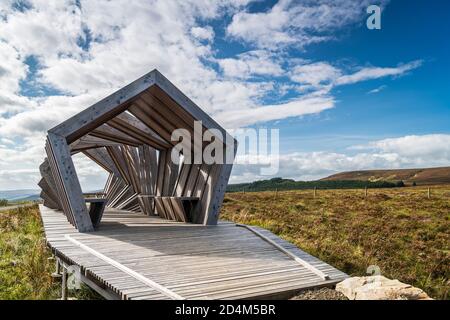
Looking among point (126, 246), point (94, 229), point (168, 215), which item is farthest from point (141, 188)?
point (126, 246)

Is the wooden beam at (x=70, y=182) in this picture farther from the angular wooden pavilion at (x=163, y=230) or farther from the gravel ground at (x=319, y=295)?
the gravel ground at (x=319, y=295)

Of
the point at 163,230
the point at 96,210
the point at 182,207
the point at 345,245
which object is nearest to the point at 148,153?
the point at 182,207

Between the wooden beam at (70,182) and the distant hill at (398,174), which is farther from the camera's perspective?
the distant hill at (398,174)

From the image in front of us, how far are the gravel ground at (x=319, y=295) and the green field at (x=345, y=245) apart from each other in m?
2.96

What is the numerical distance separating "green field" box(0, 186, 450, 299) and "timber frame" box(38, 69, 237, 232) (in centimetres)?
124

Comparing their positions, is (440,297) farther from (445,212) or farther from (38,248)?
(445,212)

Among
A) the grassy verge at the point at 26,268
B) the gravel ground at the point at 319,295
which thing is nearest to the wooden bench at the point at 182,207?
the grassy verge at the point at 26,268

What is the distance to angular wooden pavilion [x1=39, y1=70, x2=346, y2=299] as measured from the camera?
4.56 metres

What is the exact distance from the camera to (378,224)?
1323 cm

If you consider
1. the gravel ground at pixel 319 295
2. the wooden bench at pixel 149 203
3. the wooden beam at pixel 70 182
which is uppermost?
the wooden beam at pixel 70 182

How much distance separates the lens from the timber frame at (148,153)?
280 inches

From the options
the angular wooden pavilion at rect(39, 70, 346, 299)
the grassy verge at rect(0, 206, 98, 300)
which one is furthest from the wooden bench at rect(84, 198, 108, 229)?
the grassy verge at rect(0, 206, 98, 300)

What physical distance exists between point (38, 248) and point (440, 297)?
27.9ft

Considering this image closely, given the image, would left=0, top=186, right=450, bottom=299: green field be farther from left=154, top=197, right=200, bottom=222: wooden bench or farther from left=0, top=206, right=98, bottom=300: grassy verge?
left=154, top=197, right=200, bottom=222: wooden bench
